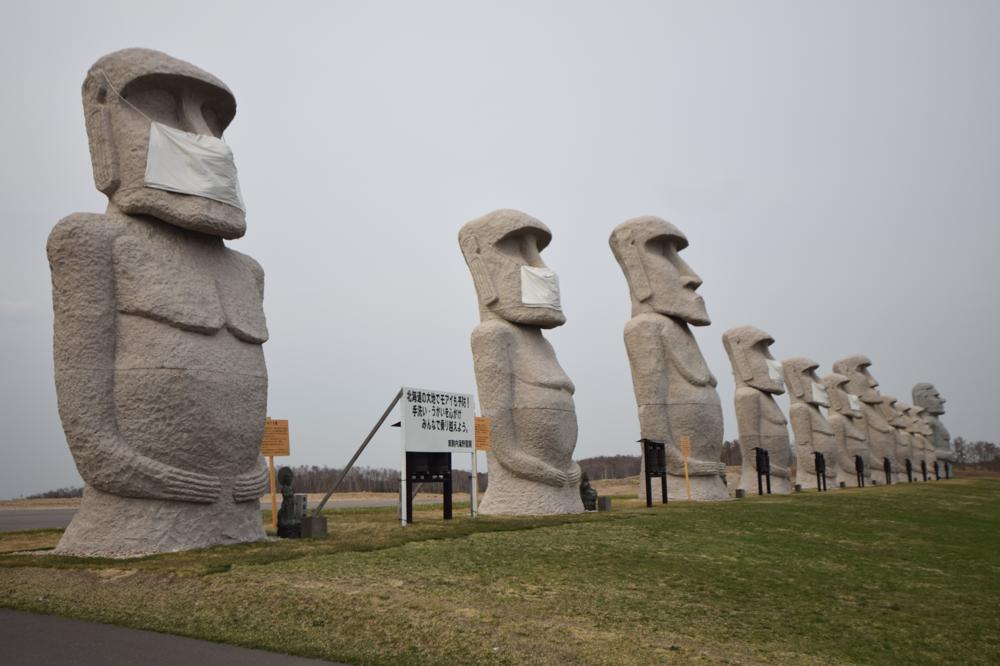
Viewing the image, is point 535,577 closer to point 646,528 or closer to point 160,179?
point 646,528

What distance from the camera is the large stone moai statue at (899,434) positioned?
33906 mm

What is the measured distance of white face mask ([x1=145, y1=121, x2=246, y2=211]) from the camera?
8.81 m

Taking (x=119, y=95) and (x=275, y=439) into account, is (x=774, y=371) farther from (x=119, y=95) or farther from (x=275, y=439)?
(x=119, y=95)

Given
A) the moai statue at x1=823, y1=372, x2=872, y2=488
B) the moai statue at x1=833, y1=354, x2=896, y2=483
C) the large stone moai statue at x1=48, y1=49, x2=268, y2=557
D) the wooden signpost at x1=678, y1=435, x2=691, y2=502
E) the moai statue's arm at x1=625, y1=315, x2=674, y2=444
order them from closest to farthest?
the large stone moai statue at x1=48, y1=49, x2=268, y2=557, the wooden signpost at x1=678, y1=435, x2=691, y2=502, the moai statue's arm at x1=625, y1=315, x2=674, y2=444, the moai statue at x1=823, y1=372, x2=872, y2=488, the moai statue at x1=833, y1=354, x2=896, y2=483

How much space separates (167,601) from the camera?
241 inches

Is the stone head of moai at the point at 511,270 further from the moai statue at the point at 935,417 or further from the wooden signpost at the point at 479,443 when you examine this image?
the moai statue at the point at 935,417

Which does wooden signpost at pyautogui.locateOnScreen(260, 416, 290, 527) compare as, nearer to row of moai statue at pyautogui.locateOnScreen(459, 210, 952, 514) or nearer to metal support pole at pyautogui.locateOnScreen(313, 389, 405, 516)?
metal support pole at pyautogui.locateOnScreen(313, 389, 405, 516)

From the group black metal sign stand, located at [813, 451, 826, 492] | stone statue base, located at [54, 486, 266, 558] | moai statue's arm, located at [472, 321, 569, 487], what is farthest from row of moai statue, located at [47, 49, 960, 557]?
black metal sign stand, located at [813, 451, 826, 492]

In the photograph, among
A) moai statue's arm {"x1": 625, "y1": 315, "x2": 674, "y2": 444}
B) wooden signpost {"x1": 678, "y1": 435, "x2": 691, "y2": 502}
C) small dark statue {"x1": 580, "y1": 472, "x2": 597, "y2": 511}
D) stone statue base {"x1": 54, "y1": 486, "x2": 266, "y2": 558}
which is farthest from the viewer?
moai statue's arm {"x1": 625, "y1": 315, "x2": 674, "y2": 444}

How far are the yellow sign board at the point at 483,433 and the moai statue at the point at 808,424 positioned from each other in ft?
50.4

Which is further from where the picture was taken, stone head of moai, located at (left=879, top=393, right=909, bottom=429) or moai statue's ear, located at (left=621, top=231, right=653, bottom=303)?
stone head of moai, located at (left=879, top=393, right=909, bottom=429)

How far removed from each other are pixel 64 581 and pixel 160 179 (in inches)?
161

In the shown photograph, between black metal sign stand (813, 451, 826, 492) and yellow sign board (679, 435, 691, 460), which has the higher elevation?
yellow sign board (679, 435, 691, 460)

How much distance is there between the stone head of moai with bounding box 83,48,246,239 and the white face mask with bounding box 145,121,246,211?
0.4 inches
